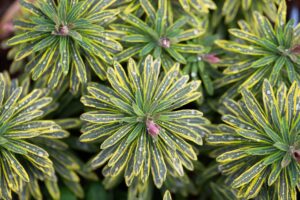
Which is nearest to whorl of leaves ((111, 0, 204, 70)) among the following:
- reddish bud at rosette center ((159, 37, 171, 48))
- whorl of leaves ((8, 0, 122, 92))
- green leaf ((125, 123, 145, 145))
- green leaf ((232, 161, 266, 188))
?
reddish bud at rosette center ((159, 37, 171, 48))

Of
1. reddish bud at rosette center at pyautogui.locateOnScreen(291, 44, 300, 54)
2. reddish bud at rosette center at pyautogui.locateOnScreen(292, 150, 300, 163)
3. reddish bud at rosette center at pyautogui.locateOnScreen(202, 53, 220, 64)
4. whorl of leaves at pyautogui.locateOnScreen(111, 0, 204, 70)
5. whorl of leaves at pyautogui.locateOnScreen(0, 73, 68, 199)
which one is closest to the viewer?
reddish bud at rosette center at pyautogui.locateOnScreen(292, 150, 300, 163)

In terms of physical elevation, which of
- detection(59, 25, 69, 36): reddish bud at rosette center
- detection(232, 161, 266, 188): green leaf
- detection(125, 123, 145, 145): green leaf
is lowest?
detection(232, 161, 266, 188): green leaf

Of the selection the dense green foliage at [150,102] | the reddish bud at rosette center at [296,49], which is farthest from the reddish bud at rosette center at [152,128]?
the reddish bud at rosette center at [296,49]

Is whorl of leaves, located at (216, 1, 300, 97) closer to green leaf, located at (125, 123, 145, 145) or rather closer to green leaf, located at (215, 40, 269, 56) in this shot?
green leaf, located at (215, 40, 269, 56)

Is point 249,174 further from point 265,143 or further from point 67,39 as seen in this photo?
point 67,39

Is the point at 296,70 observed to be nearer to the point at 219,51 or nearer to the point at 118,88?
the point at 219,51

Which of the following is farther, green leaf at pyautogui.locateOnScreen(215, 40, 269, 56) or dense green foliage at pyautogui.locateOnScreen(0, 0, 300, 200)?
green leaf at pyautogui.locateOnScreen(215, 40, 269, 56)

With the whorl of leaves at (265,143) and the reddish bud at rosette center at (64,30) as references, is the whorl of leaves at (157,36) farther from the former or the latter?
the whorl of leaves at (265,143)

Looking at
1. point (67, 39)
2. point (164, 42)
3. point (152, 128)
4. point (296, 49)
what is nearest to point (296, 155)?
point (296, 49)
